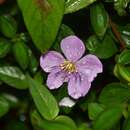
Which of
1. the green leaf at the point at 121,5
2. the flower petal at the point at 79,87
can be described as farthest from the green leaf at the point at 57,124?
the green leaf at the point at 121,5

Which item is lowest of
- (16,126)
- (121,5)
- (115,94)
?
(16,126)

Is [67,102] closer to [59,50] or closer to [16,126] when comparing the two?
[59,50]

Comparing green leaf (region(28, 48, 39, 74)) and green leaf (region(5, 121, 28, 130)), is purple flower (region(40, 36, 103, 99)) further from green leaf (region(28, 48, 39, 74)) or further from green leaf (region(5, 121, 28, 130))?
green leaf (region(5, 121, 28, 130))

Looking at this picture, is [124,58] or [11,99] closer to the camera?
[124,58]

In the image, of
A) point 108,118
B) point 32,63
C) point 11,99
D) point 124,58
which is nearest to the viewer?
point 108,118

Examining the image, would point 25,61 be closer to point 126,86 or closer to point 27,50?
point 27,50

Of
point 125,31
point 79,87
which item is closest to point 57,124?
point 79,87

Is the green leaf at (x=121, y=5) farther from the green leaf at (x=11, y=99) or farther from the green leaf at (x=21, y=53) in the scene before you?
A: the green leaf at (x=11, y=99)
